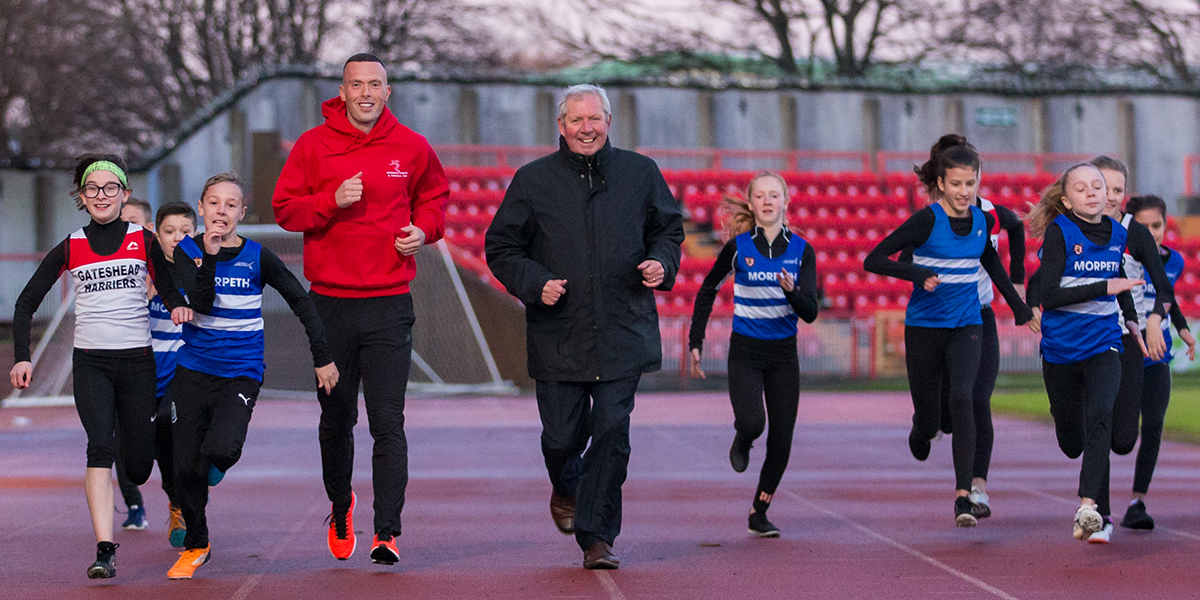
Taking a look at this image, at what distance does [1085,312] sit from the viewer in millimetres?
7594

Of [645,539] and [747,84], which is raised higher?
A: [747,84]

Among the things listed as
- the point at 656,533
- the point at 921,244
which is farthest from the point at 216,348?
the point at 921,244

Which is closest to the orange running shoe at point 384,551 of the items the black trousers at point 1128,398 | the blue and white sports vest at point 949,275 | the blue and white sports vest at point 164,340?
the blue and white sports vest at point 164,340

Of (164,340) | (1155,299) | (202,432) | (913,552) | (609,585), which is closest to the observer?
(609,585)

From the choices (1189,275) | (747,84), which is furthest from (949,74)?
(1189,275)

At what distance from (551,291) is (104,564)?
2.25 metres

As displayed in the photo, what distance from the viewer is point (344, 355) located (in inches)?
268

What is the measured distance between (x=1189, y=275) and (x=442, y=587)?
2445 cm

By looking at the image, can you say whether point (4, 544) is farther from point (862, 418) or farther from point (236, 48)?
point (236, 48)

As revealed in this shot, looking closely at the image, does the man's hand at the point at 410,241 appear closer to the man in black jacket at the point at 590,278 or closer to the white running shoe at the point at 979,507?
the man in black jacket at the point at 590,278

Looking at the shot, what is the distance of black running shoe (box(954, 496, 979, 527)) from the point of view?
7.55 m

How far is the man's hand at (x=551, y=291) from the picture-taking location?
6609 millimetres

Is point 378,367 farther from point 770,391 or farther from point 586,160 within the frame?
point 770,391

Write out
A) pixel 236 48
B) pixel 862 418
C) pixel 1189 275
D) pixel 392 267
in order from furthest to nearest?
pixel 236 48 < pixel 1189 275 < pixel 862 418 < pixel 392 267
